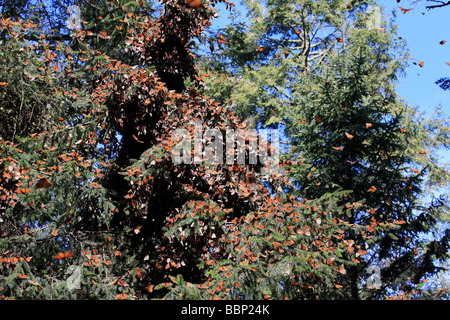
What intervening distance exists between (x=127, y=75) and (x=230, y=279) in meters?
3.61

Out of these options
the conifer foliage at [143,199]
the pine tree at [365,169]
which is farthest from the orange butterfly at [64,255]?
the pine tree at [365,169]

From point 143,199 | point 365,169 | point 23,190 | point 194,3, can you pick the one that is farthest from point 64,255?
point 365,169

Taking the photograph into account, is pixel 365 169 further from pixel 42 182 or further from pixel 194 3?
pixel 42 182

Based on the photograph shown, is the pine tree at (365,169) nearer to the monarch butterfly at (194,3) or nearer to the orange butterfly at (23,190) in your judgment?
the monarch butterfly at (194,3)

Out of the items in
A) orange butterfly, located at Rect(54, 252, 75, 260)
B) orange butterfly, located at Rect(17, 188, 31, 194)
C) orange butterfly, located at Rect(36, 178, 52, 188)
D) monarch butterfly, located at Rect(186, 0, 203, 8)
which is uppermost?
monarch butterfly, located at Rect(186, 0, 203, 8)

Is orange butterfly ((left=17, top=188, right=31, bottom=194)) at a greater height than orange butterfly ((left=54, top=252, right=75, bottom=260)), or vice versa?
orange butterfly ((left=17, top=188, right=31, bottom=194))

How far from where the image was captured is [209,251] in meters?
5.93

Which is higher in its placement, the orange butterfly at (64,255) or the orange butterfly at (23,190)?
the orange butterfly at (23,190)

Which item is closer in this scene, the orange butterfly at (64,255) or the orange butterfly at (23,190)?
the orange butterfly at (23,190)

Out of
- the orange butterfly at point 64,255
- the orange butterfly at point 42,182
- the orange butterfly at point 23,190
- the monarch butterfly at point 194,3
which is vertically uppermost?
the monarch butterfly at point 194,3

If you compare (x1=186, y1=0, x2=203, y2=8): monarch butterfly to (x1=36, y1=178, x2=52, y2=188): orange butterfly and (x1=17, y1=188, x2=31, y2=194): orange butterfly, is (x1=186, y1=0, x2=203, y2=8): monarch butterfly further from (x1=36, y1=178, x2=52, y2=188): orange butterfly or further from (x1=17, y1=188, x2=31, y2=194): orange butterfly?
(x1=17, y1=188, x2=31, y2=194): orange butterfly

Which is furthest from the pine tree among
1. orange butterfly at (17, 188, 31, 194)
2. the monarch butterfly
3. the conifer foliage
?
orange butterfly at (17, 188, 31, 194)
